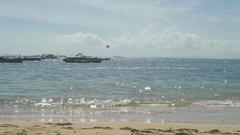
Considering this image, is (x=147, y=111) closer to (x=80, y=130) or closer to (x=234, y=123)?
(x=234, y=123)

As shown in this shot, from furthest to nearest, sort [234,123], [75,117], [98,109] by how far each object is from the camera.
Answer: [98,109]
[75,117]
[234,123]

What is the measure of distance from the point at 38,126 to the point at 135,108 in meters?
8.98

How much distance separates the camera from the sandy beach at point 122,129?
13.7 metres

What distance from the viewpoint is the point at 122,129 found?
1488 cm

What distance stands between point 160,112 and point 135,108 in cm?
225

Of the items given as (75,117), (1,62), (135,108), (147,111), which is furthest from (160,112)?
(1,62)

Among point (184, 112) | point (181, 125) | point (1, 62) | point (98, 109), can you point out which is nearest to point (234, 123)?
point (181, 125)

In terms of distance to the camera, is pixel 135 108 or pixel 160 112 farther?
pixel 135 108

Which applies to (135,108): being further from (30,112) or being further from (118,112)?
(30,112)

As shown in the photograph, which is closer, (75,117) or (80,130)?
(80,130)

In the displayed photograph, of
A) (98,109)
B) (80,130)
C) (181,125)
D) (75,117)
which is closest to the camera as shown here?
(80,130)

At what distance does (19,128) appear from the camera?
47.0 feet

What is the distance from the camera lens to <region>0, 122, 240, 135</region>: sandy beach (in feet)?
A: 45.1

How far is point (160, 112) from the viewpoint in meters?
21.2
